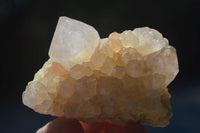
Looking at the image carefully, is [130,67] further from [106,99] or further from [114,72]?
[106,99]

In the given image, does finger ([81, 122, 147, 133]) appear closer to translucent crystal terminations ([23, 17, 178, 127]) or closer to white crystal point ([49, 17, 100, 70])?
translucent crystal terminations ([23, 17, 178, 127])

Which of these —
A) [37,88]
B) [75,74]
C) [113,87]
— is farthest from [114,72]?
[37,88]

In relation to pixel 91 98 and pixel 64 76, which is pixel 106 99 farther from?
pixel 64 76

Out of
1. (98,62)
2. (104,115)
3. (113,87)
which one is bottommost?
(104,115)

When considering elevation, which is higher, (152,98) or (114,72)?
(114,72)

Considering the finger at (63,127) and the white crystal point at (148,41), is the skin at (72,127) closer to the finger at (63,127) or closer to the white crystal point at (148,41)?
the finger at (63,127)

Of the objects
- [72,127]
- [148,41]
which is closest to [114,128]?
[72,127]
